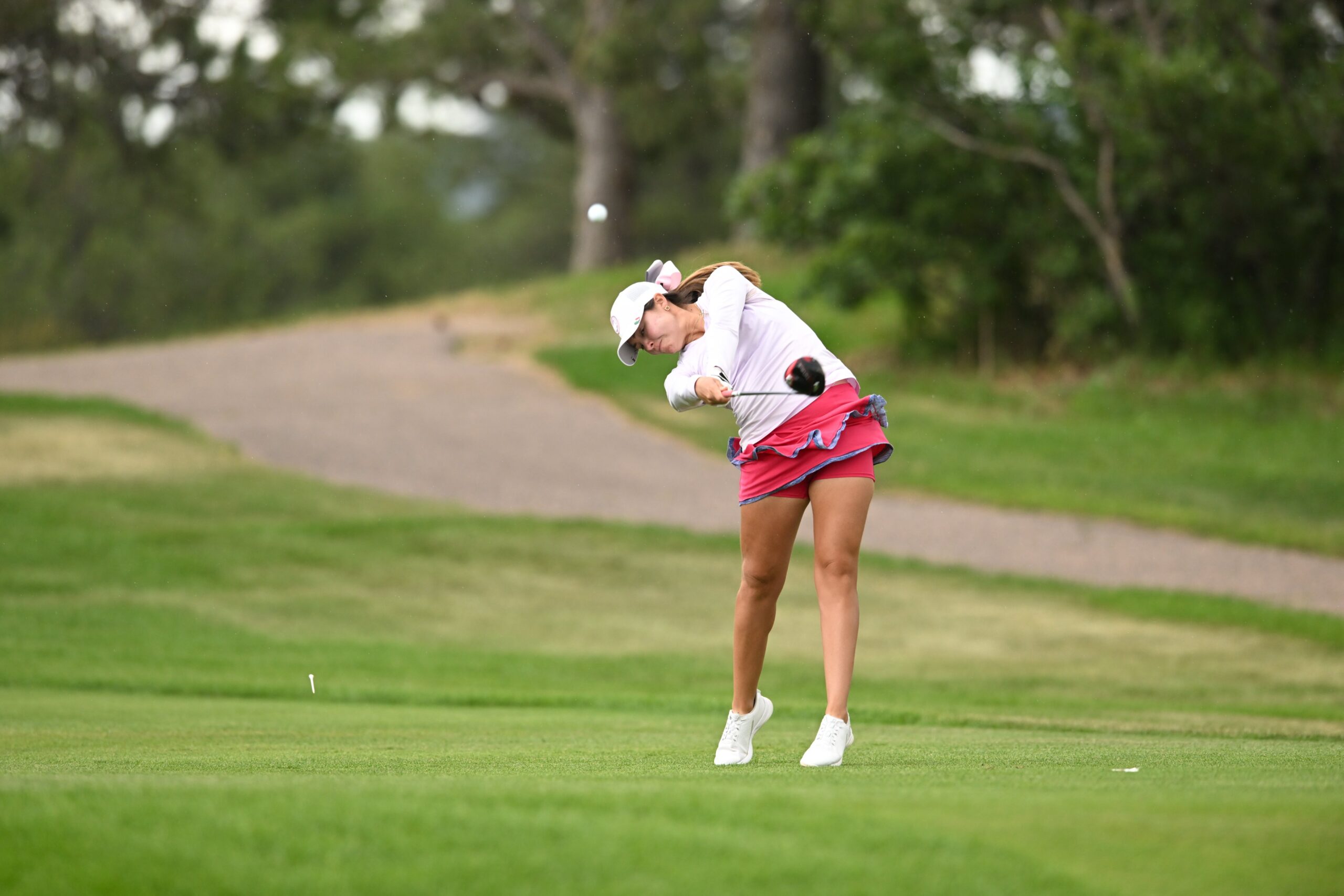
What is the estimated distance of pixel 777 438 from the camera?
237 inches

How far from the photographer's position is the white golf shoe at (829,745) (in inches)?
234

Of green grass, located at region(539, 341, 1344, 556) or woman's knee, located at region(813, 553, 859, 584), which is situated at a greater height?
woman's knee, located at region(813, 553, 859, 584)

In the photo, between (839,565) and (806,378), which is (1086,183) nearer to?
(839,565)

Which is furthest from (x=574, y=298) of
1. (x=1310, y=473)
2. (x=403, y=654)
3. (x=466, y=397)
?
(x=403, y=654)

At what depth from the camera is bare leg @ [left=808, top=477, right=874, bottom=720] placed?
6016 mm

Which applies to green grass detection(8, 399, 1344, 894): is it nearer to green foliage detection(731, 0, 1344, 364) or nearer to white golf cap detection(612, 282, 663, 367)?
white golf cap detection(612, 282, 663, 367)

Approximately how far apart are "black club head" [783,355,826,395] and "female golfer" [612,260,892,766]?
217 millimetres

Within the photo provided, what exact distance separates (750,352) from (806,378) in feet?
1.75

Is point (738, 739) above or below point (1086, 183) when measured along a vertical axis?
below

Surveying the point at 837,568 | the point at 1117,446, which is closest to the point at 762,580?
the point at 837,568

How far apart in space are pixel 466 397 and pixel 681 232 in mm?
36881

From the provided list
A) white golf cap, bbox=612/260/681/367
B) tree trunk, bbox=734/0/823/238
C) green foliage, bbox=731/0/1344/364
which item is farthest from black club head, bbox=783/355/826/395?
tree trunk, bbox=734/0/823/238

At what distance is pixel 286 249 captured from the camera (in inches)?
2375

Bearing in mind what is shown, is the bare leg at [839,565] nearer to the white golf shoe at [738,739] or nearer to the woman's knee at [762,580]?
the woman's knee at [762,580]
